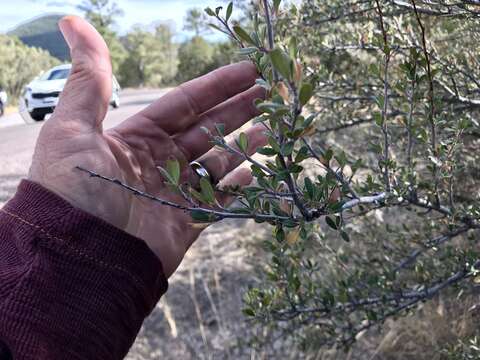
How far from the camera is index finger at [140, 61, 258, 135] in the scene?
1.43 metres

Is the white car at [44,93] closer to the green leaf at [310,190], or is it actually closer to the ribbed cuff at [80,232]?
the ribbed cuff at [80,232]

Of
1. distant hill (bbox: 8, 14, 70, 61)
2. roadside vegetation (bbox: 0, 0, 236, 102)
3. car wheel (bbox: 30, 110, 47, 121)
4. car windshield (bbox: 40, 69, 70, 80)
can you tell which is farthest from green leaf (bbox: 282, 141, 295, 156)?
roadside vegetation (bbox: 0, 0, 236, 102)

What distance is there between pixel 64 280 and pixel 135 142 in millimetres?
509

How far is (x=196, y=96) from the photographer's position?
1.52 meters

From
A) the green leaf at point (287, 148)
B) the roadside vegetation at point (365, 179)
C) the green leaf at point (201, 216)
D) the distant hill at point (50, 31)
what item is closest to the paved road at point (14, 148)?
the distant hill at point (50, 31)

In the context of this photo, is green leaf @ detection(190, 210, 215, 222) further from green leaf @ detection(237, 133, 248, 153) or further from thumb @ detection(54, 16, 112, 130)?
thumb @ detection(54, 16, 112, 130)

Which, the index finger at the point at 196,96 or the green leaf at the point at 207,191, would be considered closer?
the green leaf at the point at 207,191

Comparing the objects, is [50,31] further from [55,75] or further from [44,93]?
[55,75]

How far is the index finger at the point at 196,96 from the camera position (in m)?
1.43

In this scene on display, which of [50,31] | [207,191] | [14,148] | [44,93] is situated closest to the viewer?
[207,191]

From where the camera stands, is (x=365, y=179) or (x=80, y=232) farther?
(x=365, y=179)

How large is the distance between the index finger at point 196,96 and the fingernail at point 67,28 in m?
0.32

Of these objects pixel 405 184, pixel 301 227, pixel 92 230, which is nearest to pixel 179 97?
pixel 92 230

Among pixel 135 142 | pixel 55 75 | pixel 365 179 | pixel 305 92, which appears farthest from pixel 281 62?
pixel 55 75
